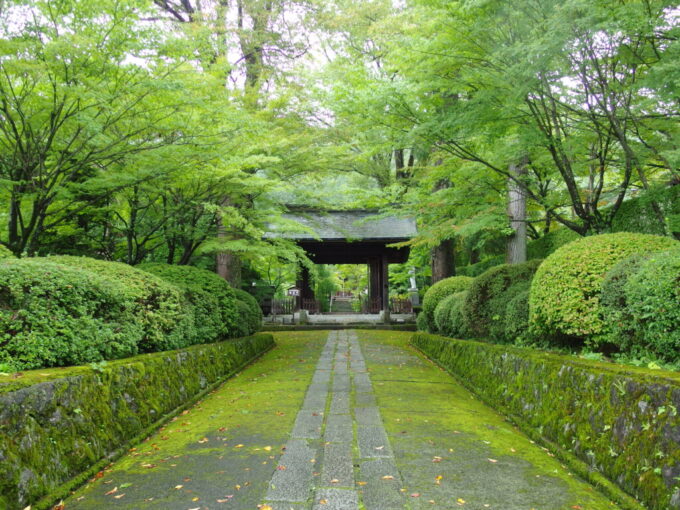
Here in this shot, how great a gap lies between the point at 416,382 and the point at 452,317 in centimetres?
181

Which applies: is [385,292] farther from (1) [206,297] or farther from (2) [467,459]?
(2) [467,459]

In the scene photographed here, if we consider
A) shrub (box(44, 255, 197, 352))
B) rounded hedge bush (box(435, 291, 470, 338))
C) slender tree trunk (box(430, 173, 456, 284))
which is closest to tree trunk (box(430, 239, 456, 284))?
slender tree trunk (box(430, 173, 456, 284))

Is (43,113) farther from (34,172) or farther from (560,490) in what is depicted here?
(560,490)

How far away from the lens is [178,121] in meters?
5.84

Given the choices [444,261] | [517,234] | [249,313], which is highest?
[517,234]

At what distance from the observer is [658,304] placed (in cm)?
323

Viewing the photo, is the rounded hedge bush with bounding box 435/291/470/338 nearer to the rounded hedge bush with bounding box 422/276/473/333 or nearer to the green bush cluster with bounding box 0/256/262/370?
the rounded hedge bush with bounding box 422/276/473/333

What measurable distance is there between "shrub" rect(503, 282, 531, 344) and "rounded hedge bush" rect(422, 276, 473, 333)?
13.9ft

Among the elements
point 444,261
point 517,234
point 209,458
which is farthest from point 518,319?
point 444,261

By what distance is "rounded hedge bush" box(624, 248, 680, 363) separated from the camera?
315 centimetres

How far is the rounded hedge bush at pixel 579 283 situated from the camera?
4.23m

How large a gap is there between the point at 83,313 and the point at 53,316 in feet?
0.85

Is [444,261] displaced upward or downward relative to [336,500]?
upward

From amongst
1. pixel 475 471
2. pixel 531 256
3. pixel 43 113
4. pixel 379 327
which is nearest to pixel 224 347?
pixel 43 113
